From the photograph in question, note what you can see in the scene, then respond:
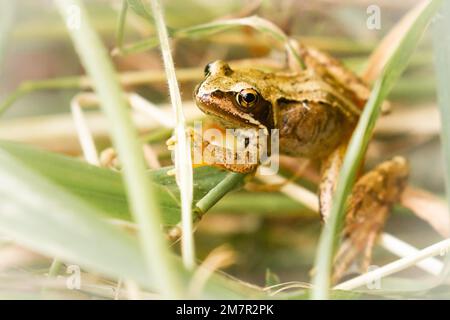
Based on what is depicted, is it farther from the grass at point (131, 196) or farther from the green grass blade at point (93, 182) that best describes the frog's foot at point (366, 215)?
the green grass blade at point (93, 182)

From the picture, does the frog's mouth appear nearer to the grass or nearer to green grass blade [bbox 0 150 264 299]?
the grass

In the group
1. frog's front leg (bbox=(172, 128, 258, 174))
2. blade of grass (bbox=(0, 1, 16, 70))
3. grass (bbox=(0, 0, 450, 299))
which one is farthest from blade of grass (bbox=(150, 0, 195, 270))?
blade of grass (bbox=(0, 1, 16, 70))

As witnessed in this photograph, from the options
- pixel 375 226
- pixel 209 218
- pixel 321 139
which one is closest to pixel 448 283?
pixel 375 226

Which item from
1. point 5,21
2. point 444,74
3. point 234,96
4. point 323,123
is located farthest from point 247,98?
point 5,21

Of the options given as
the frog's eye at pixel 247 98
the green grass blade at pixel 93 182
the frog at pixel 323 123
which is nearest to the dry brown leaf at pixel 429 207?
the frog at pixel 323 123

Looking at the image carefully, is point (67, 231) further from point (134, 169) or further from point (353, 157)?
point (353, 157)
